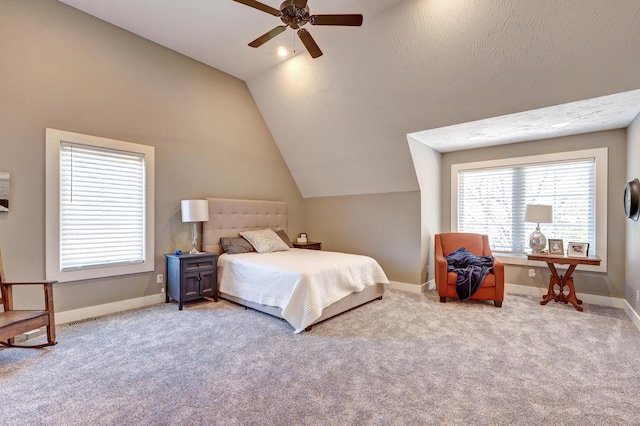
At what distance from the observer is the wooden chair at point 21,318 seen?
230 cm

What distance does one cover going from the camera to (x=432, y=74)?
337 centimetres

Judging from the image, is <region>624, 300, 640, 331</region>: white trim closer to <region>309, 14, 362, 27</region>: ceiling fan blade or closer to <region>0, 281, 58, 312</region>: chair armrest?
<region>309, 14, 362, 27</region>: ceiling fan blade

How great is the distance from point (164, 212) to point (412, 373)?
3519 millimetres

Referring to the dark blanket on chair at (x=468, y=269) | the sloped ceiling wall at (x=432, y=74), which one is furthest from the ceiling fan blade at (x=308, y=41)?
the dark blanket on chair at (x=468, y=269)

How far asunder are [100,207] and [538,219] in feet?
18.1

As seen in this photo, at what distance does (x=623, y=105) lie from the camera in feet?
10.2

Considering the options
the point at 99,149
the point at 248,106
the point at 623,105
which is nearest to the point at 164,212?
the point at 99,149

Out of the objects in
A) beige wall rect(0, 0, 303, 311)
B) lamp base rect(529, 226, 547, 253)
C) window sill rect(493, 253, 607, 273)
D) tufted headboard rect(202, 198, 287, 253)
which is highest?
beige wall rect(0, 0, 303, 311)

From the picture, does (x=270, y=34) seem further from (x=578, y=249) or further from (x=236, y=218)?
(x=578, y=249)

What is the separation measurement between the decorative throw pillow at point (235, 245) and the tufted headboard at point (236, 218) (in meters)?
0.12

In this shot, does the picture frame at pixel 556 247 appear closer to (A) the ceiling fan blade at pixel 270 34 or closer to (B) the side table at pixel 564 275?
(B) the side table at pixel 564 275

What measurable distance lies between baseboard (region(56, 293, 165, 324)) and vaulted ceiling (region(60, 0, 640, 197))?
3292mm

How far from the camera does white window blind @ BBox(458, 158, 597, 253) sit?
416 centimetres

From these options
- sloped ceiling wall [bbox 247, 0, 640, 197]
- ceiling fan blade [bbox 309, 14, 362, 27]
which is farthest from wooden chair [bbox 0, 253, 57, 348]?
sloped ceiling wall [bbox 247, 0, 640, 197]
